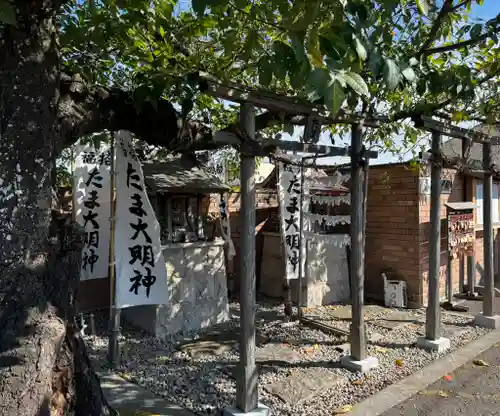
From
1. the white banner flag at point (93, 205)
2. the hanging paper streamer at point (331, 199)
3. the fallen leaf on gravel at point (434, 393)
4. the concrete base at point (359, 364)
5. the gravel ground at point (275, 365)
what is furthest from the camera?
the hanging paper streamer at point (331, 199)

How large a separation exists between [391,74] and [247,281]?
2.33m

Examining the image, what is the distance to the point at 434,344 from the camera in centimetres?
550

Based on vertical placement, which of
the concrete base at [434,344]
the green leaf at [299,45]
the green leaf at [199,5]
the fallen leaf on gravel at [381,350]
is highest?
the green leaf at [199,5]

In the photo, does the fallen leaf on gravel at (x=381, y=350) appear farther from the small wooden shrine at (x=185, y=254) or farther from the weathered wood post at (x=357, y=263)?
the small wooden shrine at (x=185, y=254)

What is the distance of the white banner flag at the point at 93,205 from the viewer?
5336 mm

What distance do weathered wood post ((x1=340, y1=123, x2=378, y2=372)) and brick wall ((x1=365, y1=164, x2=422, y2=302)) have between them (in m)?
3.23

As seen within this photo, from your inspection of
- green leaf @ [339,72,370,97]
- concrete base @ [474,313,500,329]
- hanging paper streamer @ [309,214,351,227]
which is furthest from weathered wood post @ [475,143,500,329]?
green leaf @ [339,72,370,97]

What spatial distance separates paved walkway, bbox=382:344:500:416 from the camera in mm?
4027

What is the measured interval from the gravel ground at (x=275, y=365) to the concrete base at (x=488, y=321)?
7.2 inches

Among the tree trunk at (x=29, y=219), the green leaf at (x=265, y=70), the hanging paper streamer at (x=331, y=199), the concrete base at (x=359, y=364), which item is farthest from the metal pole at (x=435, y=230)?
the tree trunk at (x=29, y=219)

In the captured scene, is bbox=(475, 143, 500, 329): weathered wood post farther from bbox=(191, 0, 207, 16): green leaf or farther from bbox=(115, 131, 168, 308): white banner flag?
bbox=(191, 0, 207, 16): green leaf

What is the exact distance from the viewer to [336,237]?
7883 millimetres

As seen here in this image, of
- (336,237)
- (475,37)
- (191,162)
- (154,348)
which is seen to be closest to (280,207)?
(336,237)

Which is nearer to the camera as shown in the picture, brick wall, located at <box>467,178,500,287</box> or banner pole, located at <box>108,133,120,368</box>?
banner pole, located at <box>108,133,120,368</box>
